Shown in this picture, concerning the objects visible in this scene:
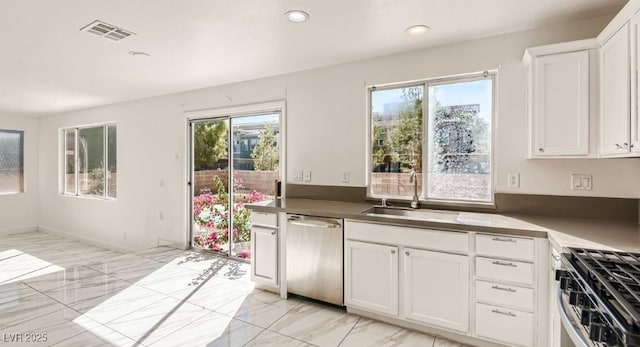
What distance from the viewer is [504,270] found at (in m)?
2.13

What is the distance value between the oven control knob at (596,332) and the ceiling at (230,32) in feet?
6.46

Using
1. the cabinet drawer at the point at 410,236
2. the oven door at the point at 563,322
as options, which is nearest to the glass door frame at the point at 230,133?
the cabinet drawer at the point at 410,236

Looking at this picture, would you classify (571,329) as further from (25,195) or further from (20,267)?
(25,195)

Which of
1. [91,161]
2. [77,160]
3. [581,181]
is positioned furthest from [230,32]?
[77,160]

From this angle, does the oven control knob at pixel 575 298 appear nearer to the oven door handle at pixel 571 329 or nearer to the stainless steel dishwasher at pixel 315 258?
the oven door handle at pixel 571 329

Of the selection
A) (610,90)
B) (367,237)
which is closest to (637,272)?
(610,90)

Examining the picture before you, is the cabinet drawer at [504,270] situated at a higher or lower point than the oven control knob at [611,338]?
lower

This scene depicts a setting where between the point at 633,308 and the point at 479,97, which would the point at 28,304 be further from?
the point at 479,97

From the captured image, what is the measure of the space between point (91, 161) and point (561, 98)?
7.36 meters

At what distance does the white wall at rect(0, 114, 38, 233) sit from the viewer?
21.7 feet

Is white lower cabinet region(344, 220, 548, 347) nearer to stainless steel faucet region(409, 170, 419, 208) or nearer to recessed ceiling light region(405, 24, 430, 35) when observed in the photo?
stainless steel faucet region(409, 170, 419, 208)

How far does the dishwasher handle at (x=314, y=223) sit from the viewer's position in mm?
2771

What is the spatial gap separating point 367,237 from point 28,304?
3.26 meters

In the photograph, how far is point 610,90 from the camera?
1.91 meters
